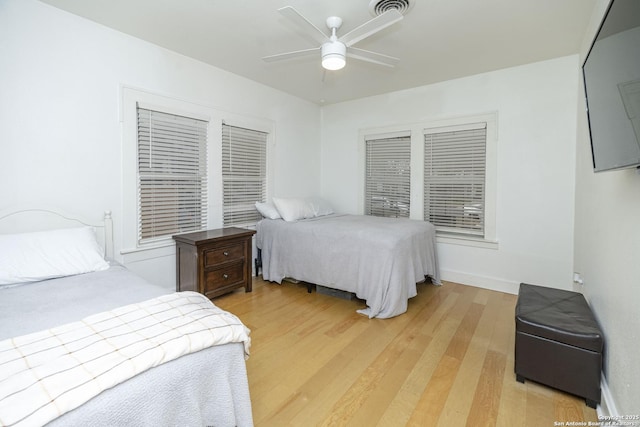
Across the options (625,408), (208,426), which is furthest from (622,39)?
(208,426)

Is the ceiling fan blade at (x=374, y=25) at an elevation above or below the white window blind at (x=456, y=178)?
above

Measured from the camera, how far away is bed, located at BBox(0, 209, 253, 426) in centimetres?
90

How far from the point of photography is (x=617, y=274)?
165 centimetres

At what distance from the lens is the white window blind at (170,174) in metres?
3.00

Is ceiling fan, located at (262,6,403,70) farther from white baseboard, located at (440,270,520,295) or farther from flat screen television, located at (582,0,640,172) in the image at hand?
white baseboard, located at (440,270,520,295)

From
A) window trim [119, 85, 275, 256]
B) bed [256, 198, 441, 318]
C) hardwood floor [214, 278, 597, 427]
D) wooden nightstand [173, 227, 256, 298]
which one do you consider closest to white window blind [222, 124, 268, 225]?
window trim [119, 85, 275, 256]

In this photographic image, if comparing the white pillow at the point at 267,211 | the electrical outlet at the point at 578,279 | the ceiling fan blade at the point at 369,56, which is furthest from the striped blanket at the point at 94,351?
the electrical outlet at the point at 578,279

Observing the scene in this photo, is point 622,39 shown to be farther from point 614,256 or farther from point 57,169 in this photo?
point 57,169

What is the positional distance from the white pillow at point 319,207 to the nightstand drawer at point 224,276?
4.29ft

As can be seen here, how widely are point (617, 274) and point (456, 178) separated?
2.40m

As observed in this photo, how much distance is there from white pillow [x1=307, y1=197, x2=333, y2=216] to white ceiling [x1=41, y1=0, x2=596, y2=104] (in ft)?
5.49

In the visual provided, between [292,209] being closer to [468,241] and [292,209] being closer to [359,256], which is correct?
[359,256]

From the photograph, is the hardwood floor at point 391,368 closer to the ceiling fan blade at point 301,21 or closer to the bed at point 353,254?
the bed at point 353,254

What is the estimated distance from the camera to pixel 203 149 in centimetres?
348
